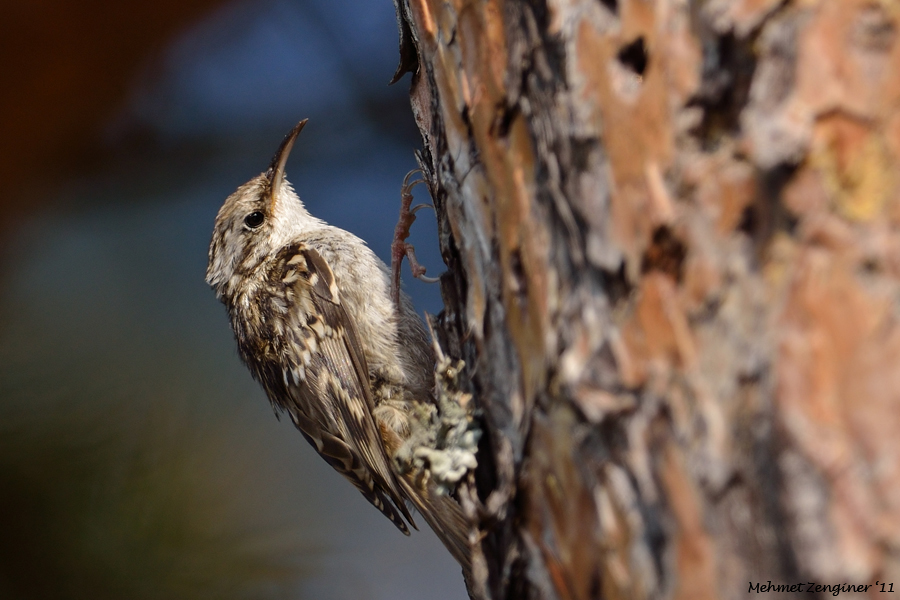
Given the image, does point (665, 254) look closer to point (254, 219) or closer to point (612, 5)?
point (612, 5)

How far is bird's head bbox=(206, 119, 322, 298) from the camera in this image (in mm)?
2377

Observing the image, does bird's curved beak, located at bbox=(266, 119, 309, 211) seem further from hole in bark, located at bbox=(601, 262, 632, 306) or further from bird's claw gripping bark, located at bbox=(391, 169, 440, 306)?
hole in bark, located at bbox=(601, 262, 632, 306)

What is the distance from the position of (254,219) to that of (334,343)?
26.3 inches

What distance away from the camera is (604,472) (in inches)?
28.1

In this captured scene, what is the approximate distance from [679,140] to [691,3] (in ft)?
0.44

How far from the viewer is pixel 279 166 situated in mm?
2355

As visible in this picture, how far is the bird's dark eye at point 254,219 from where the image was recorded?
238 centimetres

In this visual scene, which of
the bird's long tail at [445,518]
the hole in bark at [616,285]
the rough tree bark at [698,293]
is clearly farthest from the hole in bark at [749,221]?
the bird's long tail at [445,518]

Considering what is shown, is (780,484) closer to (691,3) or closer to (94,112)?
(691,3)

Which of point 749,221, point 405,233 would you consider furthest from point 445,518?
point 749,221

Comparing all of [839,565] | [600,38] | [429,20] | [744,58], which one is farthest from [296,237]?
[839,565]

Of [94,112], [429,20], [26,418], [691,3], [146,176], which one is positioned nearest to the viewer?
[691,3]

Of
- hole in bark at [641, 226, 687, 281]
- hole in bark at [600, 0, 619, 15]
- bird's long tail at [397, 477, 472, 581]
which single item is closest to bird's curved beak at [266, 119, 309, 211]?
bird's long tail at [397, 477, 472, 581]

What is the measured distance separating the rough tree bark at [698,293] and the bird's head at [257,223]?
1.64 metres
